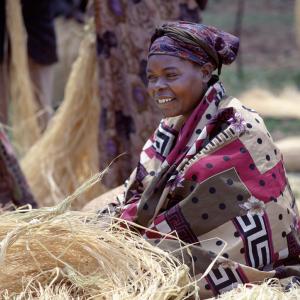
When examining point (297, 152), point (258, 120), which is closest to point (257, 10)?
point (297, 152)

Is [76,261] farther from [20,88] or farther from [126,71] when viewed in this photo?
[20,88]

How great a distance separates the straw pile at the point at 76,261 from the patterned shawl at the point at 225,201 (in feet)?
0.56

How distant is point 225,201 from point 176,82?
1.21 ft

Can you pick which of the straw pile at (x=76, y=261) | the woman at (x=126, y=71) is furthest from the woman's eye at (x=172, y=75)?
the woman at (x=126, y=71)

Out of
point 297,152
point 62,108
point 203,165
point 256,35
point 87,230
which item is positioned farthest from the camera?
point 256,35

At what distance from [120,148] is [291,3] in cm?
974

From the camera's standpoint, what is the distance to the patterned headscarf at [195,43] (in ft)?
9.38

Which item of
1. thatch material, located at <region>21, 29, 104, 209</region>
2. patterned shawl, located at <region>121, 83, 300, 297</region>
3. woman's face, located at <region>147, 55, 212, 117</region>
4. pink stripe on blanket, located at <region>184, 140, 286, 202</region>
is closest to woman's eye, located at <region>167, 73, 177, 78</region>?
woman's face, located at <region>147, 55, 212, 117</region>

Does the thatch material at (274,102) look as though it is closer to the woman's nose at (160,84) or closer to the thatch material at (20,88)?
the thatch material at (20,88)

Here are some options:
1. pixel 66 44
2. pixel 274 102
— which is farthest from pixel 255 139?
pixel 274 102

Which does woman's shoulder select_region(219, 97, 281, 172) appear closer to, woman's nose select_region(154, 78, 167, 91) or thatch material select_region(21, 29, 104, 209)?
woman's nose select_region(154, 78, 167, 91)

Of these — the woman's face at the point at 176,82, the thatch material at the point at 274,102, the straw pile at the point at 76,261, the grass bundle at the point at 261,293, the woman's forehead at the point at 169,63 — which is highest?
the woman's forehead at the point at 169,63

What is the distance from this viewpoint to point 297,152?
6230mm

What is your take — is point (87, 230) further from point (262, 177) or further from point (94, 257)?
point (262, 177)
